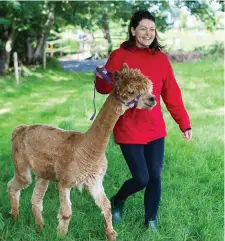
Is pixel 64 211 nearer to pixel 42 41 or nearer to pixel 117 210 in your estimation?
pixel 117 210

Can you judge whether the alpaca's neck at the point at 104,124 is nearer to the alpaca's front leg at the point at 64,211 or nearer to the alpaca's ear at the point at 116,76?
the alpaca's ear at the point at 116,76

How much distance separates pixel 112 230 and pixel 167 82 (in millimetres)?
1342

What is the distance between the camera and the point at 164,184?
520 cm

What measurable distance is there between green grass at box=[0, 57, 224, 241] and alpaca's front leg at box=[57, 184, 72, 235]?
0.07 metres

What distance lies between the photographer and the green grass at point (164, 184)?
12.9 feet

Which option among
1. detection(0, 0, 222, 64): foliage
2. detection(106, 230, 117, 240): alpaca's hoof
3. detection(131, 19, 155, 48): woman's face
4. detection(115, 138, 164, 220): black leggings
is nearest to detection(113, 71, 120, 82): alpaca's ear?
detection(131, 19, 155, 48): woman's face

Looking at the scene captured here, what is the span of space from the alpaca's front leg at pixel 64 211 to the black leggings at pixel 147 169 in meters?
0.58

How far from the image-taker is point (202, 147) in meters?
6.57

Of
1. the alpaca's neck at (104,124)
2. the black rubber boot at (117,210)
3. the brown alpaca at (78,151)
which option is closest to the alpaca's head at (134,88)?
the brown alpaca at (78,151)

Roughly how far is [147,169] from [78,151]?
638mm

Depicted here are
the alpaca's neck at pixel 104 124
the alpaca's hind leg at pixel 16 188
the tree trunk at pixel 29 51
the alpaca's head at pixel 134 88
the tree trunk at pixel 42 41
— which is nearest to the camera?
the alpaca's head at pixel 134 88

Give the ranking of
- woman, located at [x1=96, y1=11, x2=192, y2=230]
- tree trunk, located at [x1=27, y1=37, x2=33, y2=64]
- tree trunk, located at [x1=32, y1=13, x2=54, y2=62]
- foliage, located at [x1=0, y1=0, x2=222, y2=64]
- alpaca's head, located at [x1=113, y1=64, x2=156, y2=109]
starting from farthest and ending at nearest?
tree trunk, located at [x1=27, y1=37, x2=33, y2=64] → tree trunk, located at [x1=32, y1=13, x2=54, y2=62] → foliage, located at [x1=0, y1=0, x2=222, y2=64] → woman, located at [x1=96, y1=11, x2=192, y2=230] → alpaca's head, located at [x1=113, y1=64, x2=156, y2=109]

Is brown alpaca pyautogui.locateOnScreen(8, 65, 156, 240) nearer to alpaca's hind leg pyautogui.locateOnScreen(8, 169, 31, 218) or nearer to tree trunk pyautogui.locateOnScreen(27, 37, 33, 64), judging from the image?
alpaca's hind leg pyautogui.locateOnScreen(8, 169, 31, 218)

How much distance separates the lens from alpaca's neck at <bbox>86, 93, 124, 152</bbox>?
11.5 feet
